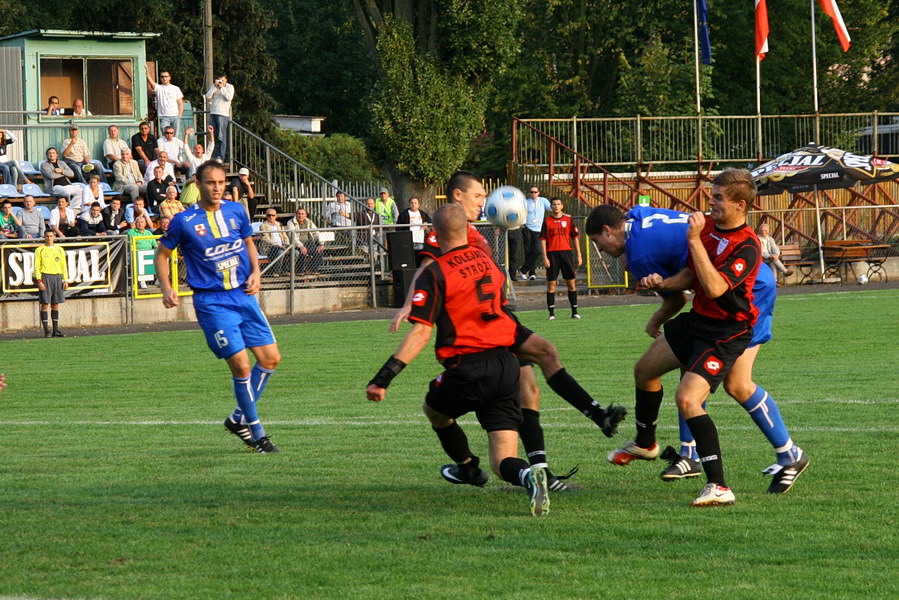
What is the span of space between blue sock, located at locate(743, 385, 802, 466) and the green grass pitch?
Result: 0.67ft

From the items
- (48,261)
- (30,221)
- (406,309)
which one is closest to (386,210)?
(30,221)

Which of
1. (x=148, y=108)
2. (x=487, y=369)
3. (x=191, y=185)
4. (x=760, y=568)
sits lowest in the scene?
(x=760, y=568)

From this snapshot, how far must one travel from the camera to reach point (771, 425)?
761 cm

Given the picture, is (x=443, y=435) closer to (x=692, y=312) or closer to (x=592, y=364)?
(x=692, y=312)

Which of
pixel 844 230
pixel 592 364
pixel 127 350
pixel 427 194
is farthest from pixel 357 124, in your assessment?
pixel 592 364

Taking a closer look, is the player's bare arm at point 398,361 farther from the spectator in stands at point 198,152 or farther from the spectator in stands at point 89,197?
the spectator in stands at point 198,152

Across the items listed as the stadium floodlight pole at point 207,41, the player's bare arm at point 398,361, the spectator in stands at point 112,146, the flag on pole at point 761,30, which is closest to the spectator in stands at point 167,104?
the spectator in stands at point 112,146

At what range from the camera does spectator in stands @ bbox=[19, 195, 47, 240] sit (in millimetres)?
24047

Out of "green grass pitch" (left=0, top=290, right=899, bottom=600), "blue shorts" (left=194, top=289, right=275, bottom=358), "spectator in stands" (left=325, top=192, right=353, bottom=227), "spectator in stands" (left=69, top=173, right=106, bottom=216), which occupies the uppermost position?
"spectator in stands" (left=69, top=173, right=106, bottom=216)

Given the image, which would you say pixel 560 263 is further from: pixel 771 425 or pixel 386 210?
pixel 771 425

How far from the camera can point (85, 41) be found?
31188 millimetres

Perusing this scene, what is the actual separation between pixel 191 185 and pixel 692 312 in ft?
64.1

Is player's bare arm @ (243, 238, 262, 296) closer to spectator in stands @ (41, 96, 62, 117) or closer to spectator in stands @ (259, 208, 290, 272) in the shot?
spectator in stands @ (259, 208, 290, 272)

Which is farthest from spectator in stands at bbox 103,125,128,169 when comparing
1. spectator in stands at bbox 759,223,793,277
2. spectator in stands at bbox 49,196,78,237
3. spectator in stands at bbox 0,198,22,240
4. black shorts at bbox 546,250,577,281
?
spectator in stands at bbox 759,223,793,277
